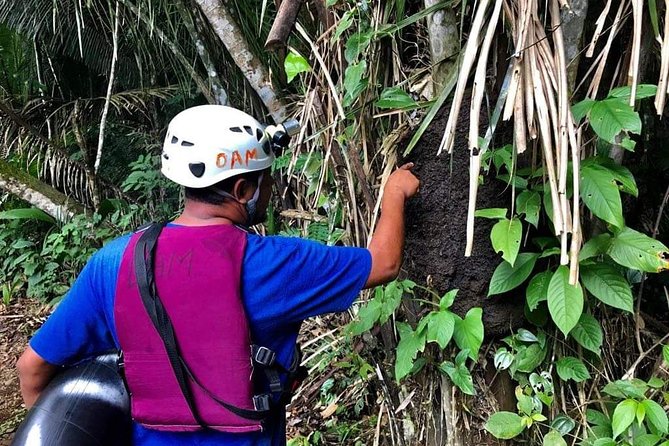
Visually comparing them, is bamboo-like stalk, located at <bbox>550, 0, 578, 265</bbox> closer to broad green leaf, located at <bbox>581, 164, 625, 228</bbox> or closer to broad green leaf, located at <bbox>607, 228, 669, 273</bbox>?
broad green leaf, located at <bbox>581, 164, 625, 228</bbox>

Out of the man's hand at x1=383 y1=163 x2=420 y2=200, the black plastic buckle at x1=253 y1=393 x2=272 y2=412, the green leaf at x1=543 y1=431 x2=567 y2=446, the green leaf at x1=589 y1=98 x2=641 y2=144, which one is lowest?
the green leaf at x1=543 y1=431 x2=567 y2=446

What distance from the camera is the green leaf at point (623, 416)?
1788 millimetres

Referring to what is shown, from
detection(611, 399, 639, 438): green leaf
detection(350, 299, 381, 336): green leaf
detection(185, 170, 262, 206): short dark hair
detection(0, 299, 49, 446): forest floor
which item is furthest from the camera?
detection(0, 299, 49, 446): forest floor

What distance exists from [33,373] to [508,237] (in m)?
1.40

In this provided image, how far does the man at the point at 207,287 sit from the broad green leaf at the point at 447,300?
25 cm

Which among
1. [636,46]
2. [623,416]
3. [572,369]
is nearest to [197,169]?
[636,46]

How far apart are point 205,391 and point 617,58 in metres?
1.54

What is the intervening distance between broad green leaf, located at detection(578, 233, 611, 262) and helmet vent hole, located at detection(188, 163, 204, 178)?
3.51 ft

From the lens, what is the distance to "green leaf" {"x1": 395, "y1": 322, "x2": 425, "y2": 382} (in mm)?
1899

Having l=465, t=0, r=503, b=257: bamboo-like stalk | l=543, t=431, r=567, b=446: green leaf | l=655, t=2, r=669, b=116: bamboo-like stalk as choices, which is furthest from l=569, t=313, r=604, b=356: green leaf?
l=655, t=2, r=669, b=116: bamboo-like stalk

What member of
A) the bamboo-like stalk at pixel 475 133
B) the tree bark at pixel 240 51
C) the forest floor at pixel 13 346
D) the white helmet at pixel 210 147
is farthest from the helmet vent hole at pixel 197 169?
the forest floor at pixel 13 346

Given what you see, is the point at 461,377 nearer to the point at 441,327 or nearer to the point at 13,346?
the point at 441,327

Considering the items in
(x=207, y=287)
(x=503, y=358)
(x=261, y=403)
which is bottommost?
(x=503, y=358)

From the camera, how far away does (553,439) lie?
6.19 ft
